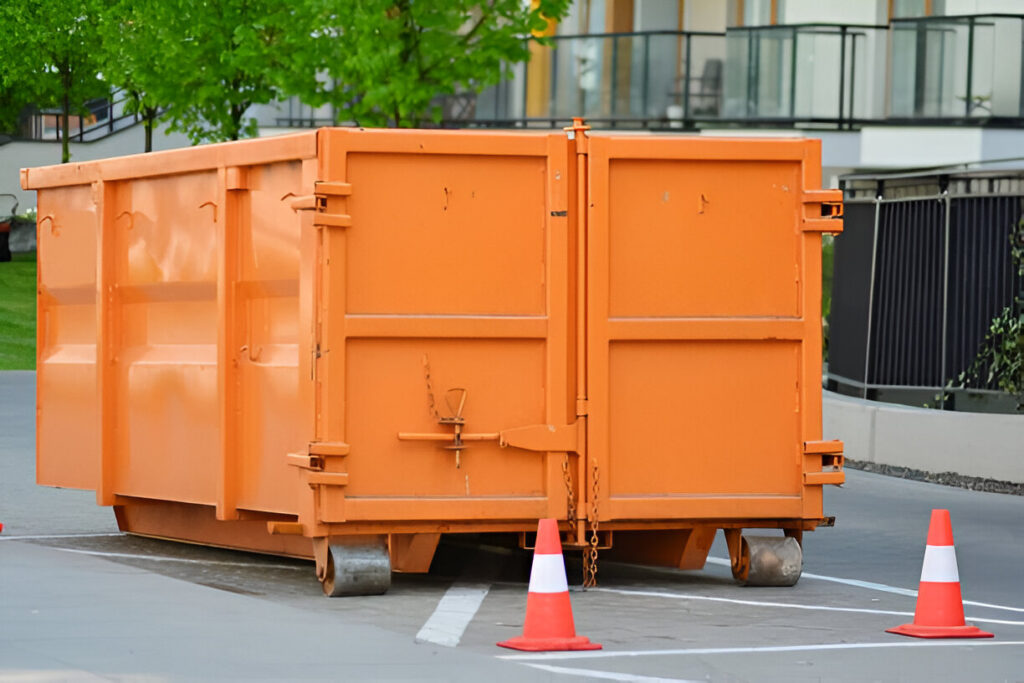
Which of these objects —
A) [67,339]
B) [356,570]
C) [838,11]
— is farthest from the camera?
[838,11]

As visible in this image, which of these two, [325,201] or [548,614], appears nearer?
[548,614]

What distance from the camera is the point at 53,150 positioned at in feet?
185

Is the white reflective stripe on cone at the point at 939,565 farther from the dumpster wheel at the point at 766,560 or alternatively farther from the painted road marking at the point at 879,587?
the dumpster wheel at the point at 766,560

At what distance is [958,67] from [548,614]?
18844 mm

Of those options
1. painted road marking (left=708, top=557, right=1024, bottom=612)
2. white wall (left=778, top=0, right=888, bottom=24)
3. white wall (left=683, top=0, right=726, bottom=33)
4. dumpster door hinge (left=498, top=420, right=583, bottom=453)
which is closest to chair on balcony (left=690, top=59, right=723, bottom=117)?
white wall (left=683, top=0, right=726, bottom=33)

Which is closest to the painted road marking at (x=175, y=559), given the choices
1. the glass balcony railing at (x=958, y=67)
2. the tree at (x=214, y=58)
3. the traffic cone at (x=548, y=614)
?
the traffic cone at (x=548, y=614)

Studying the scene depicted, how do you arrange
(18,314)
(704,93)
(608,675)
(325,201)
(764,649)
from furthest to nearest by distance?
(18,314)
(704,93)
(325,201)
(764,649)
(608,675)

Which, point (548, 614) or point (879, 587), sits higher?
point (548, 614)

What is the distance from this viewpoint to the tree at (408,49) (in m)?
26.2

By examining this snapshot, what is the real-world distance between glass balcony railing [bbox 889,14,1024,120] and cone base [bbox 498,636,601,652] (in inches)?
713

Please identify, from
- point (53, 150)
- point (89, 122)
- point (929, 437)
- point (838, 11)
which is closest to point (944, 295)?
point (929, 437)

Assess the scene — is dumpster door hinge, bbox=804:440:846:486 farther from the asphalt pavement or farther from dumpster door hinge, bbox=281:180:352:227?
dumpster door hinge, bbox=281:180:352:227

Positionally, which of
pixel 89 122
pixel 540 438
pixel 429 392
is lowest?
pixel 540 438

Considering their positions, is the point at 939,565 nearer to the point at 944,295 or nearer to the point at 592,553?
the point at 592,553
